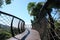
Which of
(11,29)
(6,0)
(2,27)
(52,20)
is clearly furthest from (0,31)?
(6,0)

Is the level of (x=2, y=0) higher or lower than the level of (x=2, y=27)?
higher

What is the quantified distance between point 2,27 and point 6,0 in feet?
73.7

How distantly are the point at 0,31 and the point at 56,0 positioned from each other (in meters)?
2.40

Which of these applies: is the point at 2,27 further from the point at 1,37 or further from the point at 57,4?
the point at 57,4

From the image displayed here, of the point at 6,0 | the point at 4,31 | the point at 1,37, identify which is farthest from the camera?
the point at 6,0

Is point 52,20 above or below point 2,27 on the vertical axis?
above

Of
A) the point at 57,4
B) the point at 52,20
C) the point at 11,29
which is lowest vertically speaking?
the point at 11,29

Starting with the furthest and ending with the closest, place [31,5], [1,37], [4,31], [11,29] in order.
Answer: [31,5] → [11,29] → [4,31] → [1,37]

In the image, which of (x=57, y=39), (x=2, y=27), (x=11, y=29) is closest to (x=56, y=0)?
(x=57, y=39)

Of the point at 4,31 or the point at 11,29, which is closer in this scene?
Result: the point at 4,31

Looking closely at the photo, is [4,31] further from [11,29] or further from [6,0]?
[6,0]

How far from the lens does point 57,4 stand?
1.07 m

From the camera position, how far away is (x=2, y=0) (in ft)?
84.8

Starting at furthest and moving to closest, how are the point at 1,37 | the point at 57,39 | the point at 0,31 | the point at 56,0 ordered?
1. the point at 0,31
2. the point at 1,37
3. the point at 57,39
4. the point at 56,0
